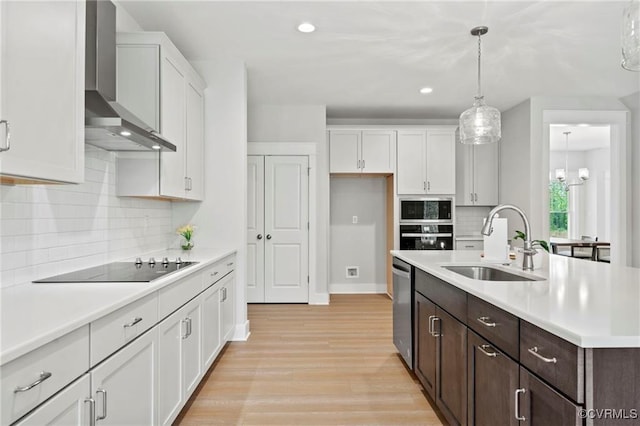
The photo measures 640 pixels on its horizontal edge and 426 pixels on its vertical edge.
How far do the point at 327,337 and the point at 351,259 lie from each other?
2328mm

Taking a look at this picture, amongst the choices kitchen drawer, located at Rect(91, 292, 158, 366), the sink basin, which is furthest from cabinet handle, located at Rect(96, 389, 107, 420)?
the sink basin

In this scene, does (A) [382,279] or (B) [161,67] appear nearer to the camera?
(B) [161,67]

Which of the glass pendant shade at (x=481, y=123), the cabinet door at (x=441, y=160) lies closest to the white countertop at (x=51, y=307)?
the glass pendant shade at (x=481, y=123)

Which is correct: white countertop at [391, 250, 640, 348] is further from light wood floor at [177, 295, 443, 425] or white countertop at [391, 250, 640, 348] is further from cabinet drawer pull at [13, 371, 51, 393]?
cabinet drawer pull at [13, 371, 51, 393]

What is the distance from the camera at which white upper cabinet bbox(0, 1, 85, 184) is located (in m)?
1.35

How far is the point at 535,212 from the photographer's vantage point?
5211 millimetres

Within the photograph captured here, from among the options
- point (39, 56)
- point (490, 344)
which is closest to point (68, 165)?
point (39, 56)

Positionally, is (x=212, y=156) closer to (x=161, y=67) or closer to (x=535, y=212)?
(x=161, y=67)

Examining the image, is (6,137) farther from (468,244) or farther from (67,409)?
(468,244)

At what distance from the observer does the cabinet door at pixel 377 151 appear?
5.68 meters

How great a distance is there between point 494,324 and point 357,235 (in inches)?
182

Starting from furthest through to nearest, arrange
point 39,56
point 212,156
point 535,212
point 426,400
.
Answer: point 535,212
point 212,156
point 426,400
point 39,56

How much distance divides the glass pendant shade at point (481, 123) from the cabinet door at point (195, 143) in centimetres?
239

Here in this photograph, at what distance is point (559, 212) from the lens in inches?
370
